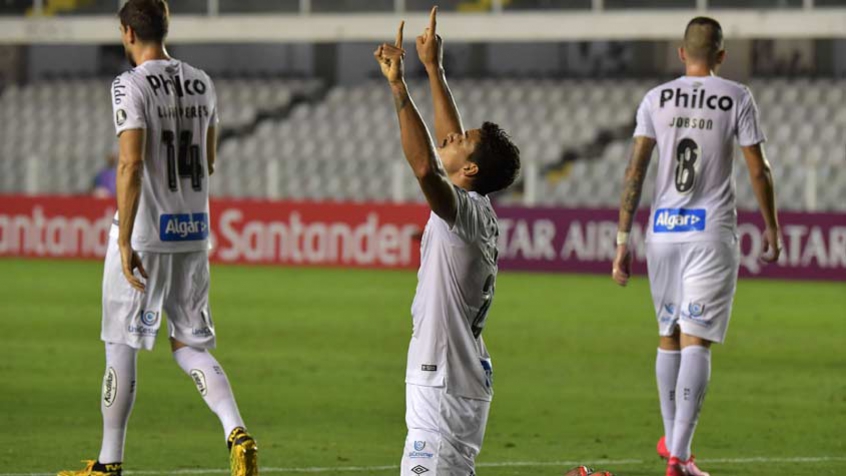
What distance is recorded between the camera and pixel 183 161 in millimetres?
7457

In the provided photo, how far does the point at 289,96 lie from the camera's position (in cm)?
3525

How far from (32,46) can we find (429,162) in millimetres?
35277

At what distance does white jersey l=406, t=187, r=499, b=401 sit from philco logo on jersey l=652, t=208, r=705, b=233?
267 cm

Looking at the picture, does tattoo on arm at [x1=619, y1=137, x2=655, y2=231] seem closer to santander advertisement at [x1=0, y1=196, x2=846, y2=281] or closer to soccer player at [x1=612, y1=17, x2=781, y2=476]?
soccer player at [x1=612, y1=17, x2=781, y2=476]

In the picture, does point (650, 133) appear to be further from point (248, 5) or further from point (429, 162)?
point (248, 5)

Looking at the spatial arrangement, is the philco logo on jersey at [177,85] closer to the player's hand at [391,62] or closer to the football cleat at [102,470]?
the football cleat at [102,470]

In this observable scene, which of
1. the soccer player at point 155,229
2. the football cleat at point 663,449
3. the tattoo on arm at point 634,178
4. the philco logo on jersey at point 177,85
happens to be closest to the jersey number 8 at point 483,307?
the soccer player at point 155,229

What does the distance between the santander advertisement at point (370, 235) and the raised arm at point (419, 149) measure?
1720cm

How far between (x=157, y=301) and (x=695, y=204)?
2720 mm

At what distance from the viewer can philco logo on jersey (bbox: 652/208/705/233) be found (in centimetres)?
826

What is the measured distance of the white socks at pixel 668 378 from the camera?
838 centimetres

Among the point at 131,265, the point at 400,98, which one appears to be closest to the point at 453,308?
the point at 400,98

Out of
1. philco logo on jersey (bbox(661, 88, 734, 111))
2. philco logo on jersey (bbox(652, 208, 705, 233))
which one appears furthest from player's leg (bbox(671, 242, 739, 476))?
philco logo on jersey (bbox(661, 88, 734, 111))

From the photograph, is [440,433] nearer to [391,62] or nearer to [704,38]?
[391,62]
